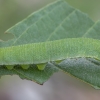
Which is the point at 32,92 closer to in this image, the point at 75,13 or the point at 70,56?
the point at 75,13

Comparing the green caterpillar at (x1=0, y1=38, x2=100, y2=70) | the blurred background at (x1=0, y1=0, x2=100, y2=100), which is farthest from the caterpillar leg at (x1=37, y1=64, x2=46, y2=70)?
the blurred background at (x1=0, y1=0, x2=100, y2=100)

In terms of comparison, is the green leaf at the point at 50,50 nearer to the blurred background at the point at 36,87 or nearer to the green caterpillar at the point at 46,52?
the green caterpillar at the point at 46,52

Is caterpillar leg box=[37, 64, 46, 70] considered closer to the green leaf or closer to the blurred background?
the green leaf

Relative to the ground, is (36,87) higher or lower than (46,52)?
higher

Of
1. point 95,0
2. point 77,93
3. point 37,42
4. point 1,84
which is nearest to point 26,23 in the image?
point 37,42

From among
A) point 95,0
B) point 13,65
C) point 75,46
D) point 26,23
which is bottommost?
point 13,65

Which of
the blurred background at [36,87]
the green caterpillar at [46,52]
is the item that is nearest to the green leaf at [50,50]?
the green caterpillar at [46,52]

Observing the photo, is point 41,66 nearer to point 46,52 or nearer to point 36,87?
point 46,52

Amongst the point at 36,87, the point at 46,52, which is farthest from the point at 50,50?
the point at 36,87
